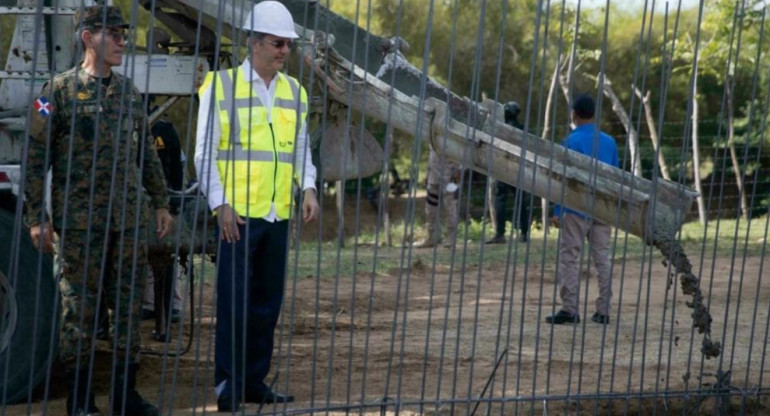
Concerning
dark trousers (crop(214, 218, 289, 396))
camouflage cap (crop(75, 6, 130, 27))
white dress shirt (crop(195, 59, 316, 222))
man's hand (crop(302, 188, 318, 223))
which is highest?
camouflage cap (crop(75, 6, 130, 27))

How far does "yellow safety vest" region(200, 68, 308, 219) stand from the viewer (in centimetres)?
642

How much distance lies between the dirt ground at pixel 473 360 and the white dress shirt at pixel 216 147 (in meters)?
0.58

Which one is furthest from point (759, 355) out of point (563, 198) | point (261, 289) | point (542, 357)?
point (261, 289)

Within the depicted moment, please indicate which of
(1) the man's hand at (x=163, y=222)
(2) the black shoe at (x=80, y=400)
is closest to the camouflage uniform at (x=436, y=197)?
(1) the man's hand at (x=163, y=222)

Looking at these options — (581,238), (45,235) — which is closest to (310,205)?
(45,235)

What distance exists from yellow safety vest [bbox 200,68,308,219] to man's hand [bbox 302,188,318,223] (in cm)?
8

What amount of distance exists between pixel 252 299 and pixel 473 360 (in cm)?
116

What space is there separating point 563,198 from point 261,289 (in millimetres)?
1494

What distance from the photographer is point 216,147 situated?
6.39 meters

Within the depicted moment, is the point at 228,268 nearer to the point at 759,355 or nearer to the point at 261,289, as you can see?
the point at 261,289

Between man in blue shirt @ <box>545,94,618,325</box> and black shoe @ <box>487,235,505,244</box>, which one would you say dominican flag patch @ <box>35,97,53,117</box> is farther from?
black shoe @ <box>487,235,505,244</box>

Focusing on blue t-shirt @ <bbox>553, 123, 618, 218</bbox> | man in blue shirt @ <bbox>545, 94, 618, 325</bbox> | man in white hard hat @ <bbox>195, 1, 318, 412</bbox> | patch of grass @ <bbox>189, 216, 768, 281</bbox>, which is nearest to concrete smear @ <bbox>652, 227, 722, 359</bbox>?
man in white hard hat @ <bbox>195, 1, 318, 412</bbox>

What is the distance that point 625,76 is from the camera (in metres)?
29.8

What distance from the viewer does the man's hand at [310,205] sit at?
651cm
